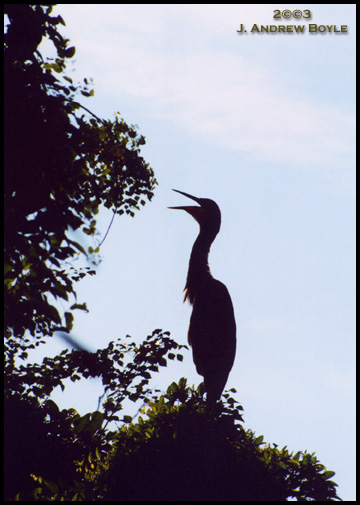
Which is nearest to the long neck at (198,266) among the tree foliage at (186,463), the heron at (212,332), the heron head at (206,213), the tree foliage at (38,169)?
the heron at (212,332)

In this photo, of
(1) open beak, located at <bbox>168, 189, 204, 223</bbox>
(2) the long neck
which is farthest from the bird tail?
(1) open beak, located at <bbox>168, 189, 204, 223</bbox>

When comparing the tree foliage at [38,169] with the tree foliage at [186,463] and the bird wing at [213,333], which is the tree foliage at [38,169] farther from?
the bird wing at [213,333]

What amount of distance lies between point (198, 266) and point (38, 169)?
15.3ft

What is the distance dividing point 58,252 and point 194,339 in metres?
4.41

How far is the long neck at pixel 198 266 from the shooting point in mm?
9072

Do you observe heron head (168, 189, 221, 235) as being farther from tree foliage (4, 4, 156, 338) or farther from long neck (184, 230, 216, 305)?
tree foliage (4, 4, 156, 338)

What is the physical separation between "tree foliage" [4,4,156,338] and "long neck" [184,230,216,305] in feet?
11.8

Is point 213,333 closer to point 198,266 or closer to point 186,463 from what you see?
point 198,266

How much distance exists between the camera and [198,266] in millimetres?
9281

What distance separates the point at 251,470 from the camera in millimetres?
5648

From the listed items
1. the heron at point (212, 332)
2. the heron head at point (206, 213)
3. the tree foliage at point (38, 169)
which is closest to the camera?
the tree foliage at point (38, 169)

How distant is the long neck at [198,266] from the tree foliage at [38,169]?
361 cm

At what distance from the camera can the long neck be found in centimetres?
907

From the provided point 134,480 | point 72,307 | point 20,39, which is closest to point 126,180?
point 20,39
